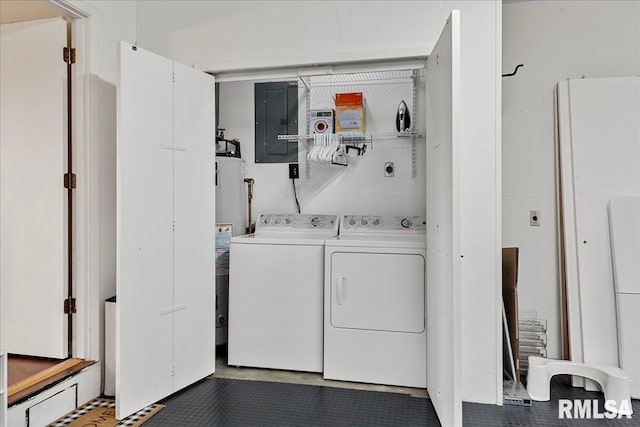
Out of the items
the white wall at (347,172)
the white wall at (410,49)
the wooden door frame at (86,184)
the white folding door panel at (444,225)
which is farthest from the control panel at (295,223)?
the wooden door frame at (86,184)

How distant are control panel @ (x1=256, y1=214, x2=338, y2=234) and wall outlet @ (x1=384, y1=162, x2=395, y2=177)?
0.53m

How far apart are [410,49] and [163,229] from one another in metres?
1.86

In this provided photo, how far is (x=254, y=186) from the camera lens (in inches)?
Result: 149

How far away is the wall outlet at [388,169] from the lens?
3494mm

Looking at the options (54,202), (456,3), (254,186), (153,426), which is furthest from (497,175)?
(54,202)

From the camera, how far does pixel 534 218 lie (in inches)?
123

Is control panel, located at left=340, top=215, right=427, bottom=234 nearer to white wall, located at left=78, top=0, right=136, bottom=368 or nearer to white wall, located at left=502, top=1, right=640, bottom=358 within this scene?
white wall, located at left=502, top=1, right=640, bottom=358

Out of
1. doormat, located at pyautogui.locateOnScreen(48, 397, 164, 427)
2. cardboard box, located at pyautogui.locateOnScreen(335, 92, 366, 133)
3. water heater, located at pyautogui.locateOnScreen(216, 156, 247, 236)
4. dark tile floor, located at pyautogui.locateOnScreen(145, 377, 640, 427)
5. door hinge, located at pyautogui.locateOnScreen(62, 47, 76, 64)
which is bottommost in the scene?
dark tile floor, located at pyautogui.locateOnScreen(145, 377, 640, 427)

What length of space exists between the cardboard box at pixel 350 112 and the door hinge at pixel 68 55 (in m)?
1.81

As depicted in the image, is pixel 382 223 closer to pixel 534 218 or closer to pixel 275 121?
pixel 534 218

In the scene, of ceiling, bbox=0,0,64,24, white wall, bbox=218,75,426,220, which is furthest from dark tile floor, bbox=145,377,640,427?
ceiling, bbox=0,0,64,24

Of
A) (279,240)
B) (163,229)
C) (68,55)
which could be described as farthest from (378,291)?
(68,55)

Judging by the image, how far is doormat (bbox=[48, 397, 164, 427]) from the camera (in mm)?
2352

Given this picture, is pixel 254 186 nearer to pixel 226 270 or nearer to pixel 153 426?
pixel 226 270
